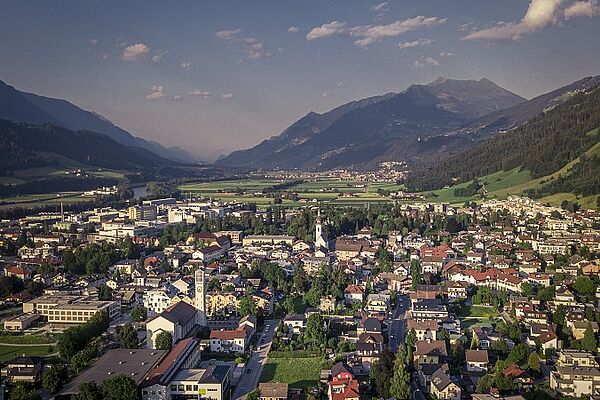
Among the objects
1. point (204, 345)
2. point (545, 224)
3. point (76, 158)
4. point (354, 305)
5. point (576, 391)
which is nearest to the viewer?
point (576, 391)

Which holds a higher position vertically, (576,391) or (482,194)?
(482,194)

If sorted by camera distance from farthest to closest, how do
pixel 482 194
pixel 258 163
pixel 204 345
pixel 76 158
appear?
1. pixel 258 163
2. pixel 76 158
3. pixel 482 194
4. pixel 204 345

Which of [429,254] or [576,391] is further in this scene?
[429,254]

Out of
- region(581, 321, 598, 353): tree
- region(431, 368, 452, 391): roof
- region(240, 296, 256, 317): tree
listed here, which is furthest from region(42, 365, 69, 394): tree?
region(581, 321, 598, 353): tree

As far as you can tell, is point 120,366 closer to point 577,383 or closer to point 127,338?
point 127,338

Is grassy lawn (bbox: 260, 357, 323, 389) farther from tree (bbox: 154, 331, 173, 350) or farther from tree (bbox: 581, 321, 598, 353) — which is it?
tree (bbox: 581, 321, 598, 353)

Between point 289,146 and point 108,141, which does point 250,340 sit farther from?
point 289,146

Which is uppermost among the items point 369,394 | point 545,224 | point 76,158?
point 76,158

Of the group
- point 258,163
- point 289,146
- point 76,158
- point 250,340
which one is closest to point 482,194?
point 250,340
